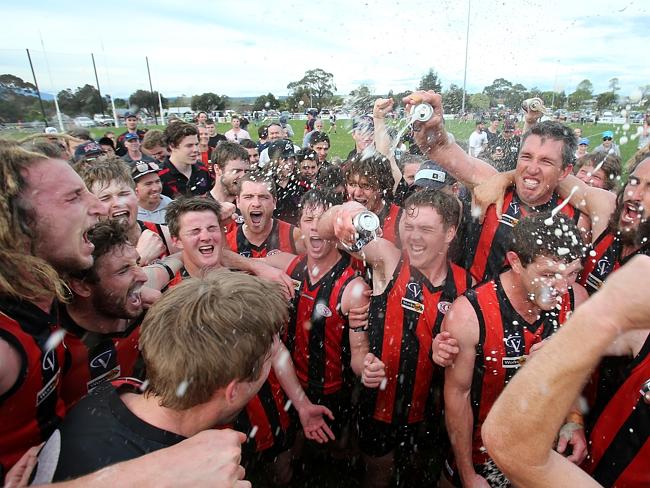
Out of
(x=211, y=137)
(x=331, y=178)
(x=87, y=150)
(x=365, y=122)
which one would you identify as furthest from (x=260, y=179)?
(x=211, y=137)

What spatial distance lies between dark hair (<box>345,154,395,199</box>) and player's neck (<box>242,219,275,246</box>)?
0.91 metres

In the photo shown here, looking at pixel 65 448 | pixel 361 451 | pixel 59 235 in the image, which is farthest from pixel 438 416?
pixel 59 235

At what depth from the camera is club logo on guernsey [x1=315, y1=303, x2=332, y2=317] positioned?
9.48 ft

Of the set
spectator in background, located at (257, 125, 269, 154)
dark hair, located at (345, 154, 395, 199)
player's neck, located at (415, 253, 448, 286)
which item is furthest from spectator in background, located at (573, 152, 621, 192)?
spectator in background, located at (257, 125, 269, 154)

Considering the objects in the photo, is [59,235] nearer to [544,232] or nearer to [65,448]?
[65,448]

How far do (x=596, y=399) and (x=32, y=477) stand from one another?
8.40 feet

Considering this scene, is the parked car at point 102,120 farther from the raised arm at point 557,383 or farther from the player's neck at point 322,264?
the raised arm at point 557,383

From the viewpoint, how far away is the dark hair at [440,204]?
2.83m

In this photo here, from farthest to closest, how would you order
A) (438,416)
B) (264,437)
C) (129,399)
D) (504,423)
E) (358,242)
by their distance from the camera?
(438,416)
(264,437)
(358,242)
(129,399)
(504,423)

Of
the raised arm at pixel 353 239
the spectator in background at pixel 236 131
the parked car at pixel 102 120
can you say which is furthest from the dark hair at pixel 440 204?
the parked car at pixel 102 120

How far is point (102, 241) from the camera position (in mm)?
2193

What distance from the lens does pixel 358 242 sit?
2.35m

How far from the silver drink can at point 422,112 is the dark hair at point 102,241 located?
83.4 inches

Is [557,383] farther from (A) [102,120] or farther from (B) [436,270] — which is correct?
(A) [102,120]
